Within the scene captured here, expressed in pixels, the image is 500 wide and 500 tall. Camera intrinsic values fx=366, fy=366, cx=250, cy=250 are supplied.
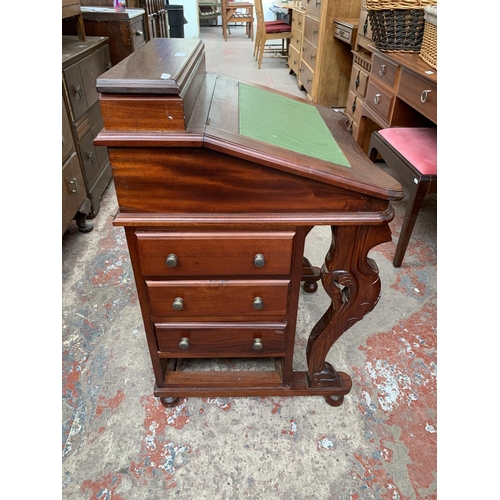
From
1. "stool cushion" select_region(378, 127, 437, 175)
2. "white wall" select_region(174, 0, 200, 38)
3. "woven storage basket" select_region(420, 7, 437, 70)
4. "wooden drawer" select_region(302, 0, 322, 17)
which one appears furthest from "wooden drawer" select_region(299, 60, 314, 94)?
"white wall" select_region(174, 0, 200, 38)

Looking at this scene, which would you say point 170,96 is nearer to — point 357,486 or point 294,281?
point 294,281

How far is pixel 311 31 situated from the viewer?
13.6 feet

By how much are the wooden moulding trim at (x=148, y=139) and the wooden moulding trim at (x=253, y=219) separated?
19cm

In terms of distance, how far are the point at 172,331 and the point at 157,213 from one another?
0.44 metres

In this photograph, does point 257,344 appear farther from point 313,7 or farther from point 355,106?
point 313,7

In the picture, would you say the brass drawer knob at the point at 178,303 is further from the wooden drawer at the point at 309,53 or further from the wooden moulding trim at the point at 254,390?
the wooden drawer at the point at 309,53

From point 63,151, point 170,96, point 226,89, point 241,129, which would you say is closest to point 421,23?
point 226,89

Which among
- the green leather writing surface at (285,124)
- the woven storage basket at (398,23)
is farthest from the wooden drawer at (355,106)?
the green leather writing surface at (285,124)

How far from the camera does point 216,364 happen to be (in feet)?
5.13

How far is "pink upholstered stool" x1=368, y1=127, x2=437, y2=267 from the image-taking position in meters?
1.86

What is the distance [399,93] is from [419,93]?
0.96 ft

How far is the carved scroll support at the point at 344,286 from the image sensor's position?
1.03 m

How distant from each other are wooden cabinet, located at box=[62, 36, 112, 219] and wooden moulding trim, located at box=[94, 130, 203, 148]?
1.47m

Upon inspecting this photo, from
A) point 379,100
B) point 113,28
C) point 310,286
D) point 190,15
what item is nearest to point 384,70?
point 379,100
